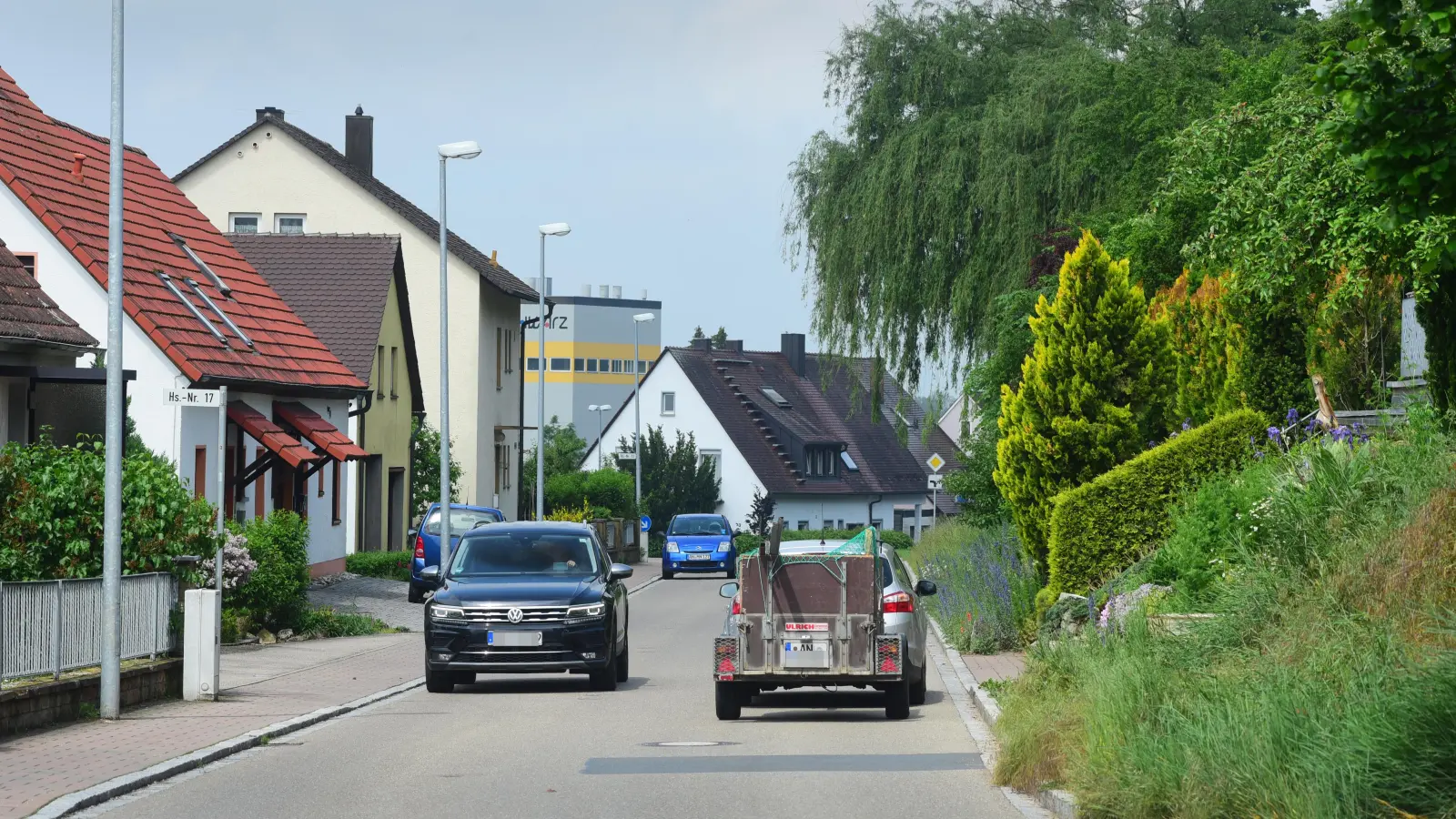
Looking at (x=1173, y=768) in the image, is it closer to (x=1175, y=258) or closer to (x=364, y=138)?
(x=1175, y=258)

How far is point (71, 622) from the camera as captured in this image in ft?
48.5

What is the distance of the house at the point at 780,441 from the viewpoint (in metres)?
84.7

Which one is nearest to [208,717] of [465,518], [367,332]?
[465,518]

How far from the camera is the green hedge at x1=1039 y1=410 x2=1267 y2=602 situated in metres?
19.5

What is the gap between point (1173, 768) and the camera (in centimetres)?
846

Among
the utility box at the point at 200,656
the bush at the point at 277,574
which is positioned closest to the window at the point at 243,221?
the bush at the point at 277,574

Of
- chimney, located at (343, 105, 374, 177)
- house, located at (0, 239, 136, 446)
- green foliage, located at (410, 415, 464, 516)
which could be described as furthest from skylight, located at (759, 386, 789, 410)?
house, located at (0, 239, 136, 446)

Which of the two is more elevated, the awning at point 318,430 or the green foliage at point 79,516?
the awning at point 318,430

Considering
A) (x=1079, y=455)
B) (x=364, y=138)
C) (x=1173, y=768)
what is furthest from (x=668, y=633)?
(x=364, y=138)

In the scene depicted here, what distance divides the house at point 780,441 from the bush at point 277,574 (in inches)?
2208

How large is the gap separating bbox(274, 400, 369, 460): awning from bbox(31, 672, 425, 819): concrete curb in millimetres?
14359

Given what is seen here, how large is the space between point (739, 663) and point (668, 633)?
1315 centimetres

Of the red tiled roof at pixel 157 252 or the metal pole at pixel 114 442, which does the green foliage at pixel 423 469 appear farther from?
the metal pole at pixel 114 442

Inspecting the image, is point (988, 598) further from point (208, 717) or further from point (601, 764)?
point (601, 764)
